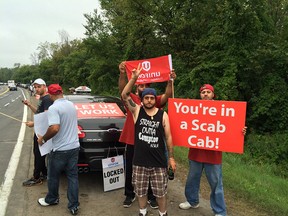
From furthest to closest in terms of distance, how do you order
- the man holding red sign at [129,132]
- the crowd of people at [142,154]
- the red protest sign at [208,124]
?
the man holding red sign at [129,132] → the red protest sign at [208,124] → the crowd of people at [142,154]

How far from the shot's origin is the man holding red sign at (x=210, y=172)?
14.3ft

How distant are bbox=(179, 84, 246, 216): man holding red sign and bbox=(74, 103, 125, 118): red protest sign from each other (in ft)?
5.69

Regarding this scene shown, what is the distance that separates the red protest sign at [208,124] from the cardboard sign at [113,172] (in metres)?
1.17

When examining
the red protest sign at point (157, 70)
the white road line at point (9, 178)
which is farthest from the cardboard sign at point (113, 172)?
the white road line at point (9, 178)

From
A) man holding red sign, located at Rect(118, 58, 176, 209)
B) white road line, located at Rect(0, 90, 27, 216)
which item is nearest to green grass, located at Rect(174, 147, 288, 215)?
man holding red sign, located at Rect(118, 58, 176, 209)

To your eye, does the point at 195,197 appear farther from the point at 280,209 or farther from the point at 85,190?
the point at 85,190

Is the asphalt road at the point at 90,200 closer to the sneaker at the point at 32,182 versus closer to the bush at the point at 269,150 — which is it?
the sneaker at the point at 32,182

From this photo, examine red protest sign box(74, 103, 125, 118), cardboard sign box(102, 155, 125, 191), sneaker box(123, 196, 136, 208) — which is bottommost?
sneaker box(123, 196, 136, 208)

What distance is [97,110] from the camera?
18.6 feet

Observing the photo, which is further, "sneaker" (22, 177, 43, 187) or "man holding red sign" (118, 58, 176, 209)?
"sneaker" (22, 177, 43, 187)

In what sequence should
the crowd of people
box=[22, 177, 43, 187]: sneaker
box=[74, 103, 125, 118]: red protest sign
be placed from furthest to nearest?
box=[22, 177, 43, 187]: sneaker, box=[74, 103, 125, 118]: red protest sign, the crowd of people

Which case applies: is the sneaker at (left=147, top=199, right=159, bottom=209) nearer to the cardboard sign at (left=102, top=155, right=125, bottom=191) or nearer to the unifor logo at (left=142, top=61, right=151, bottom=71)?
the cardboard sign at (left=102, top=155, right=125, bottom=191)

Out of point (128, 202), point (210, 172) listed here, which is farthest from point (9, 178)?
point (210, 172)

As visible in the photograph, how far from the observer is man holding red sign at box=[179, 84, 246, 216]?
172 inches
